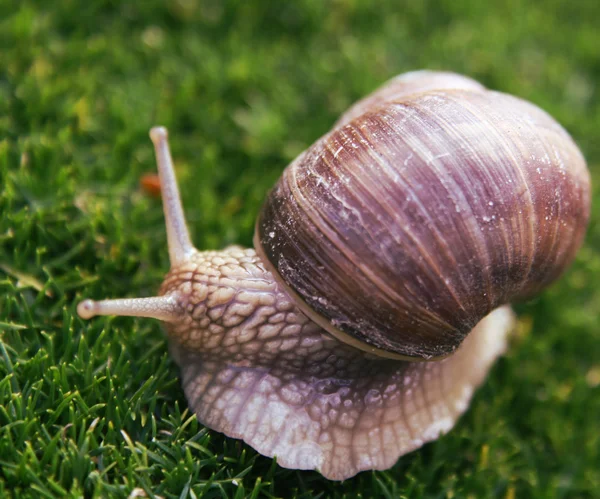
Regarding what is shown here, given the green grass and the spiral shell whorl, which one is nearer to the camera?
the spiral shell whorl

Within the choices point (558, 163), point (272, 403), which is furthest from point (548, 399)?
point (272, 403)

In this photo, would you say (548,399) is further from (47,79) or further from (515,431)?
(47,79)

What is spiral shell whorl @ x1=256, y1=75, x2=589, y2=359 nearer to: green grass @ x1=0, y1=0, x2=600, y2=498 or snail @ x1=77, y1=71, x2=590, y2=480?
snail @ x1=77, y1=71, x2=590, y2=480

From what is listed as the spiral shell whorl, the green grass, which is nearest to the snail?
the spiral shell whorl

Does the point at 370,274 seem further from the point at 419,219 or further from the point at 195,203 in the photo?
the point at 195,203

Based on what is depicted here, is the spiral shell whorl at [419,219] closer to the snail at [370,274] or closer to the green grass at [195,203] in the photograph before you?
the snail at [370,274]
